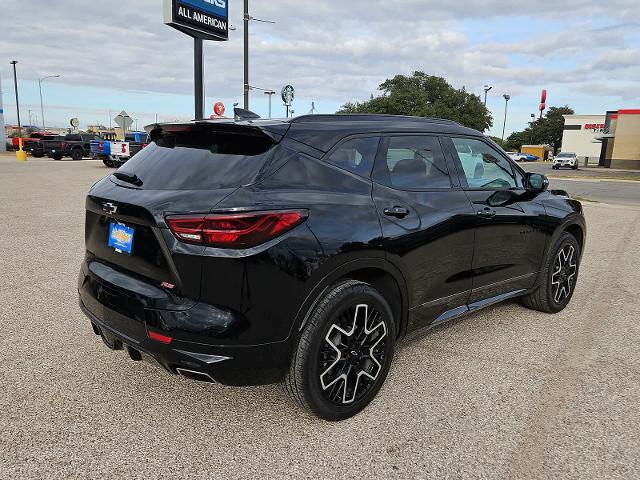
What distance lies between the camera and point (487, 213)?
371 centimetres

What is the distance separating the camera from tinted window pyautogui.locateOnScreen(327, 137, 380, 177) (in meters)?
2.93

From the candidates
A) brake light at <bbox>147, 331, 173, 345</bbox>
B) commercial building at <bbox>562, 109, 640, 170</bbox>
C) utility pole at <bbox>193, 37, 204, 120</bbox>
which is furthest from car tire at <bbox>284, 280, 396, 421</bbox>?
commercial building at <bbox>562, 109, 640, 170</bbox>

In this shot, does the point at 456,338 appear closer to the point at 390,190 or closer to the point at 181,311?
the point at 390,190

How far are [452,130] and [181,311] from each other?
2.38 meters

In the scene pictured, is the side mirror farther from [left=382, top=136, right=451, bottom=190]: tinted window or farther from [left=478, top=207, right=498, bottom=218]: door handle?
[left=382, top=136, right=451, bottom=190]: tinted window

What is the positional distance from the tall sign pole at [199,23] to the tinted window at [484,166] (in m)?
12.1

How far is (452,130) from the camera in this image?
148 inches

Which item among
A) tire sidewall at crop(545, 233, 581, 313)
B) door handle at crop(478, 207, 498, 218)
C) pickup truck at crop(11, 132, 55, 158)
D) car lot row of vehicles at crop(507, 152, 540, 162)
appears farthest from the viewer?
car lot row of vehicles at crop(507, 152, 540, 162)

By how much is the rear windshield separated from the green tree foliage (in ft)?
354

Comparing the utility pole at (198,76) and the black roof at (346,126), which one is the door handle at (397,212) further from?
the utility pole at (198,76)

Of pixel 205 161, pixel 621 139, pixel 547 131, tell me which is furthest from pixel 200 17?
pixel 547 131

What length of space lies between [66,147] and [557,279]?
3439 centimetres

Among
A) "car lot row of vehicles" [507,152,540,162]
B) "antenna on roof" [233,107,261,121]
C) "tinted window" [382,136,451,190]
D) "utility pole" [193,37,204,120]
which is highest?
"utility pole" [193,37,204,120]

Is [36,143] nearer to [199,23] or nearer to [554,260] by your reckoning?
[199,23]
